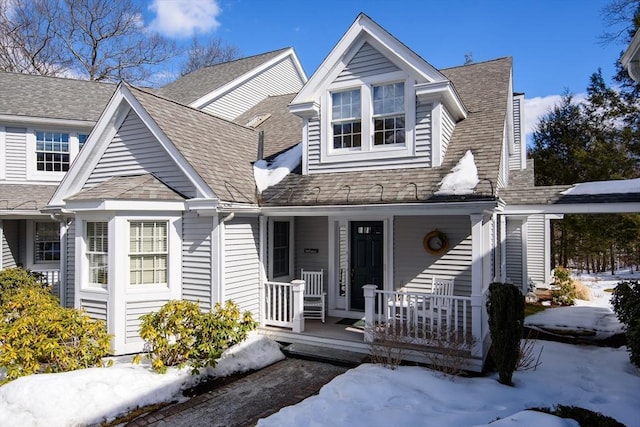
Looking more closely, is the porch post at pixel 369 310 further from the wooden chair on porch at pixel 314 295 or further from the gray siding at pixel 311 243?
the gray siding at pixel 311 243

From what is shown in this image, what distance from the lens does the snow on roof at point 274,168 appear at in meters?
9.73

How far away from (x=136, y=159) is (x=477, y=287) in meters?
7.77

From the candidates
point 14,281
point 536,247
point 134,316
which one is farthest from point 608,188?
point 14,281

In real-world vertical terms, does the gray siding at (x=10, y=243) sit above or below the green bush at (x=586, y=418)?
above

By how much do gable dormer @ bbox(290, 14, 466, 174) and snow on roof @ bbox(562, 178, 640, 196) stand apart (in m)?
2.98

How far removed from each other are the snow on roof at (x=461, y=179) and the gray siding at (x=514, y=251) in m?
7.58

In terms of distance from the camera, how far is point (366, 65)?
30.1ft

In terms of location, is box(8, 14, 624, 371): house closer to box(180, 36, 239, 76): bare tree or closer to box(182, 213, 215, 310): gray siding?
box(182, 213, 215, 310): gray siding

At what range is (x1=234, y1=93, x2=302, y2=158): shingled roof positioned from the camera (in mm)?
11836

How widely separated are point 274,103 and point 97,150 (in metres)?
8.10

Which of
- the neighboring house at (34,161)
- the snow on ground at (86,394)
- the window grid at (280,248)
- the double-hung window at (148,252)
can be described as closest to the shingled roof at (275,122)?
the window grid at (280,248)

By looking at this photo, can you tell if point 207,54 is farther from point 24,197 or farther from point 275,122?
point 24,197

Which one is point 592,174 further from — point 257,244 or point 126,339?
point 126,339

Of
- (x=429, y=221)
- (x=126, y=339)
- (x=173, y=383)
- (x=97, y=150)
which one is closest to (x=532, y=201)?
(x=429, y=221)
